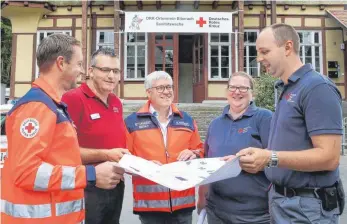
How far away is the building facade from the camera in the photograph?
16281 mm

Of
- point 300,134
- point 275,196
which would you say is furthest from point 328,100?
point 275,196

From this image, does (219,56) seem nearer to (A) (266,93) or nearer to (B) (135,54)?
(B) (135,54)

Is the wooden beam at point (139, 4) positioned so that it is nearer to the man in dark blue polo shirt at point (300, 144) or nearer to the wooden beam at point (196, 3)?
the wooden beam at point (196, 3)

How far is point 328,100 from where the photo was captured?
2.06 m

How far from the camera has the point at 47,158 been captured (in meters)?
1.99

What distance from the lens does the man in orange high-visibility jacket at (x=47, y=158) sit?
1885mm

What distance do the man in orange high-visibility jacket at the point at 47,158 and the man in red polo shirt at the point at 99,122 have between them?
79cm

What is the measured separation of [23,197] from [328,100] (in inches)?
68.0

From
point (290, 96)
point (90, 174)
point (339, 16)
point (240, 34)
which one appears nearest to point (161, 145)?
point (90, 174)

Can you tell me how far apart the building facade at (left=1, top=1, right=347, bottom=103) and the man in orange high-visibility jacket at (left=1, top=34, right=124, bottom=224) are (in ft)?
45.8

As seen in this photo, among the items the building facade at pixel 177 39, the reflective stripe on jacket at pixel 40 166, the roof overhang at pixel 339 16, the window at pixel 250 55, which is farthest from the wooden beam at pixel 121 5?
the reflective stripe on jacket at pixel 40 166

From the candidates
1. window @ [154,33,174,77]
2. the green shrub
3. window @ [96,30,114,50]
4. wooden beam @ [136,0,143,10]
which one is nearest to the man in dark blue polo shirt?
the green shrub

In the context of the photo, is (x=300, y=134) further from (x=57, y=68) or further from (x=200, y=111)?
(x=200, y=111)

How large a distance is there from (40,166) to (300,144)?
1.44m
